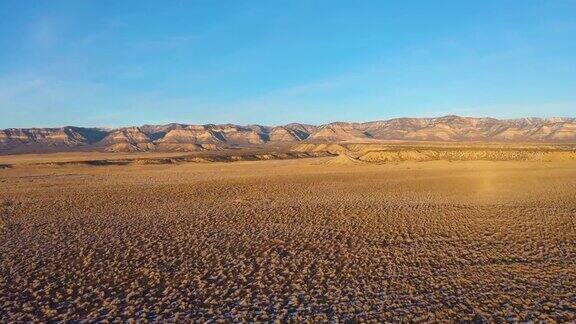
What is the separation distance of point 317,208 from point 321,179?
12.9 meters

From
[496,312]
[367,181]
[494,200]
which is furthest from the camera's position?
[367,181]

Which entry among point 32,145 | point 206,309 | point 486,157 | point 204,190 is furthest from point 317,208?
point 32,145

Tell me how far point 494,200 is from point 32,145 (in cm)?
18423

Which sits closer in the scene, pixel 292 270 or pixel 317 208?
pixel 292 270

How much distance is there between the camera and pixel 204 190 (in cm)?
2689

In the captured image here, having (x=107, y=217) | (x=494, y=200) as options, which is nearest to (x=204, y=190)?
(x=107, y=217)

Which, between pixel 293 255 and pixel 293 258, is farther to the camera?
pixel 293 255

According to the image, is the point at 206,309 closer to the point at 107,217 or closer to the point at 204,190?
the point at 107,217

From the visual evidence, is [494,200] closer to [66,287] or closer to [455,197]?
[455,197]

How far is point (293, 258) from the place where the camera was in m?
12.0

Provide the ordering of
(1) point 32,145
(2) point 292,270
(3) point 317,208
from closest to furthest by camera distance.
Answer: (2) point 292,270 → (3) point 317,208 → (1) point 32,145

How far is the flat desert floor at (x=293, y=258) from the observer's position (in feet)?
28.0

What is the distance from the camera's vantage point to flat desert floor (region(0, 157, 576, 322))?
8.54 metres

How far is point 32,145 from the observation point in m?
170
